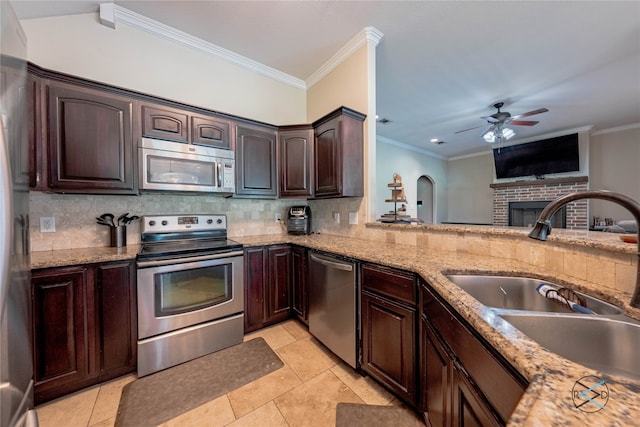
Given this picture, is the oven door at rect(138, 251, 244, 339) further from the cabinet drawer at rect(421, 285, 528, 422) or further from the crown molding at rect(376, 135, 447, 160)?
the crown molding at rect(376, 135, 447, 160)

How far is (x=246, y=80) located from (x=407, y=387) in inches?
133

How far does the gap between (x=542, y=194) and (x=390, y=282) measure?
20.1 ft

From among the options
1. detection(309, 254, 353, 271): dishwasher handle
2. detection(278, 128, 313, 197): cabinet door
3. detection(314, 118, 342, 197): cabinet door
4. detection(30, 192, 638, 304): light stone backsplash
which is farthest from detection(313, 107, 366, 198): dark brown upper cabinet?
detection(309, 254, 353, 271): dishwasher handle

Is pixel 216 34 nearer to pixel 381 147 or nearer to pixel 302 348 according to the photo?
pixel 302 348

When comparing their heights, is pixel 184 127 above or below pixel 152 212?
above

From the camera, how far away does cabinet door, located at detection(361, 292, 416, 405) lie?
1.35 meters

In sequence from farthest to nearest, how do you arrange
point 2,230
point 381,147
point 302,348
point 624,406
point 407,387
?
point 381,147 → point 302,348 → point 407,387 → point 2,230 → point 624,406

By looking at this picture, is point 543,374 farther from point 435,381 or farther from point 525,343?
point 435,381

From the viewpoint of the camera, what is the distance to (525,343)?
598mm

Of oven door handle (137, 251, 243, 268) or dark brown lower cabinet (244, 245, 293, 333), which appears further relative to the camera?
dark brown lower cabinet (244, 245, 293, 333)

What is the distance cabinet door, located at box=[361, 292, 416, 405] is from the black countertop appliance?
133cm

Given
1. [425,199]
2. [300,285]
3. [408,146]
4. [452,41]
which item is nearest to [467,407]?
[300,285]

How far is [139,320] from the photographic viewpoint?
1673mm

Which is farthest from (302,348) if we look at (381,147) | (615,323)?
(381,147)
